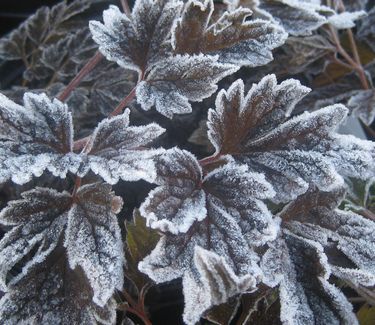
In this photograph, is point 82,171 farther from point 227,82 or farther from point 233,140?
point 227,82

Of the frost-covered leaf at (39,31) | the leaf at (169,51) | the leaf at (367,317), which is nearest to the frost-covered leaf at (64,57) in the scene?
the frost-covered leaf at (39,31)

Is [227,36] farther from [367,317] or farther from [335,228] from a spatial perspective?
[367,317]

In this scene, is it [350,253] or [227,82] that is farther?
[227,82]

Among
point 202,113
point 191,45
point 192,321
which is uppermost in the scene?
point 191,45

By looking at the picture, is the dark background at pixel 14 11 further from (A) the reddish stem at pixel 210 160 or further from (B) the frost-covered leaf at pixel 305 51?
(A) the reddish stem at pixel 210 160

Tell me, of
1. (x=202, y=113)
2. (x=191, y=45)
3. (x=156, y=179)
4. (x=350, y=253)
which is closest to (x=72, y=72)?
(x=202, y=113)

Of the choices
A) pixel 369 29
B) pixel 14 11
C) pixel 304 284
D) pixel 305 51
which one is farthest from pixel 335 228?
pixel 14 11
